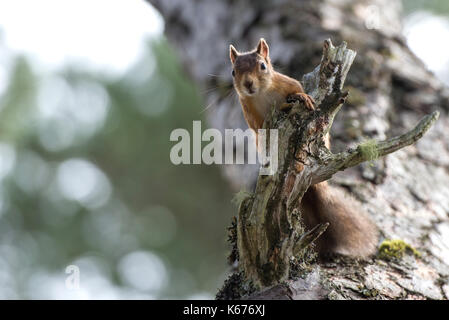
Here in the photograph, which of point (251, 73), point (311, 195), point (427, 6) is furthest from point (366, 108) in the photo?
point (427, 6)

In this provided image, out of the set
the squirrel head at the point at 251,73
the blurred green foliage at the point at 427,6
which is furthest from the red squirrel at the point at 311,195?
the blurred green foliage at the point at 427,6

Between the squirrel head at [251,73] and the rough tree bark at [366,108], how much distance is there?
1.24ft

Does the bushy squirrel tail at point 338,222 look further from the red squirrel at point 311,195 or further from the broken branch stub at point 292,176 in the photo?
the broken branch stub at point 292,176

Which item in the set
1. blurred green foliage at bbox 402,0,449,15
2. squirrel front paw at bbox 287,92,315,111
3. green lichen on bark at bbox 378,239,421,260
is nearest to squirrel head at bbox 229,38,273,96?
squirrel front paw at bbox 287,92,315,111

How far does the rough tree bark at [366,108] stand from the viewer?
4.41 ft

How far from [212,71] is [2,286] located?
3.52 meters

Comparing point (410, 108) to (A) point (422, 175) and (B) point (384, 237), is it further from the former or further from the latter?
(B) point (384, 237)

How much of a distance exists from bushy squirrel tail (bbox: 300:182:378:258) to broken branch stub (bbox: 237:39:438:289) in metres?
0.24

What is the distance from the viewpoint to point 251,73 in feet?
5.58

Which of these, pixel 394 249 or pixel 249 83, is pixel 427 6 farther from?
pixel 394 249

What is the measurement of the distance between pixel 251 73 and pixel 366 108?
0.65m

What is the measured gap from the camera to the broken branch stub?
1.15 m

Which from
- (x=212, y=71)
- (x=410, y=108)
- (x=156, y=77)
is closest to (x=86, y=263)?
(x=156, y=77)

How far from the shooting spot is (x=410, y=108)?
2193 millimetres
